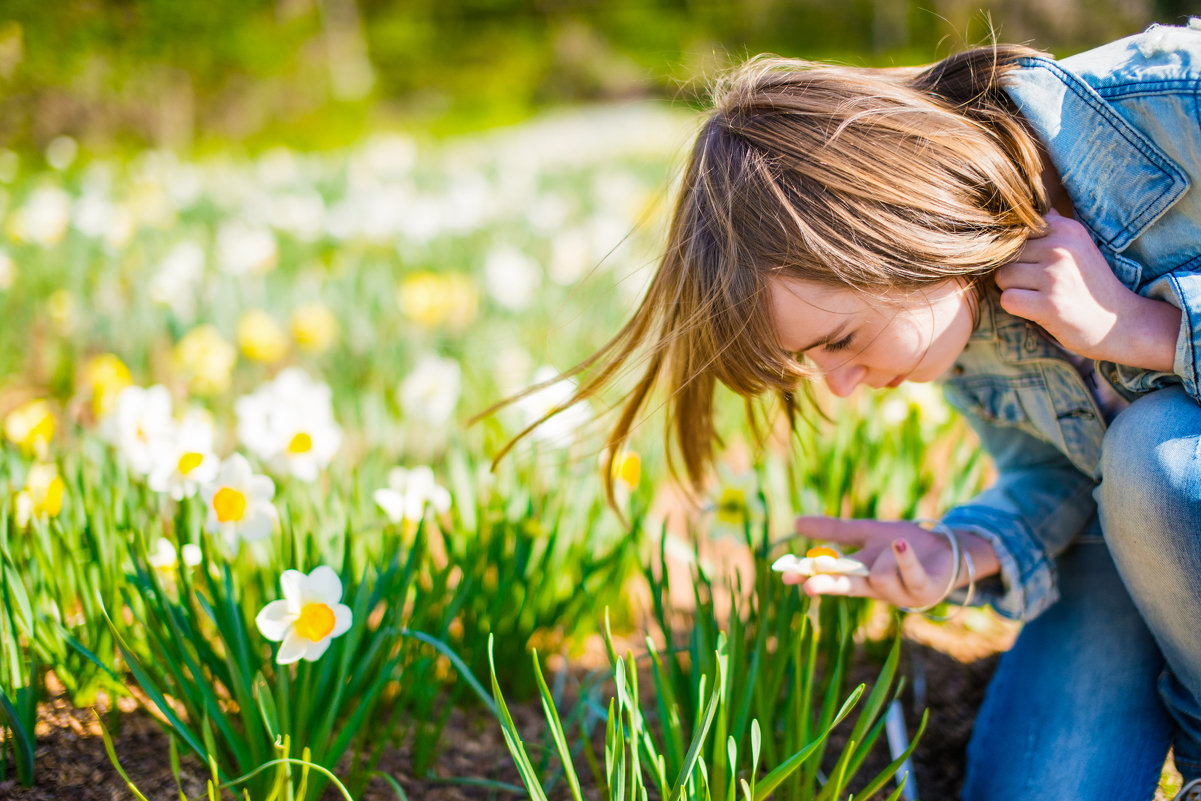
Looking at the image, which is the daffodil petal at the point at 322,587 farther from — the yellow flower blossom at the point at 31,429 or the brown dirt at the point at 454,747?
the yellow flower blossom at the point at 31,429

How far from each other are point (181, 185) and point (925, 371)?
4.12 metres

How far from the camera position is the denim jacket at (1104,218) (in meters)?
1.04

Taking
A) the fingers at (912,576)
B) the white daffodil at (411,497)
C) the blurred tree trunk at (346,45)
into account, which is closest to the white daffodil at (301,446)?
the white daffodil at (411,497)

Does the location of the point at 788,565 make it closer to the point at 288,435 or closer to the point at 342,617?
the point at 342,617

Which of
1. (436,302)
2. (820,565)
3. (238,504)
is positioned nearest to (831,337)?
(820,565)

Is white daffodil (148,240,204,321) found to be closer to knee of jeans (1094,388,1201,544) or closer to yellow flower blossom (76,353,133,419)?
yellow flower blossom (76,353,133,419)

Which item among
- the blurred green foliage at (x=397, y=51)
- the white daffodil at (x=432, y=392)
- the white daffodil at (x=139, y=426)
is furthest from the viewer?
the blurred green foliage at (x=397, y=51)

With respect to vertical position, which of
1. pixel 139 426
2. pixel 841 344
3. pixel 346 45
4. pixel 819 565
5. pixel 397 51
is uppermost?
pixel 346 45

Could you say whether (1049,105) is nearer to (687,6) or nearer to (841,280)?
(841,280)

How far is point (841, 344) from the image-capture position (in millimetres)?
1104

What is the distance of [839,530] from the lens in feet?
4.06

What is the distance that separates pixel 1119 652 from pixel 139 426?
A: 5.02ft

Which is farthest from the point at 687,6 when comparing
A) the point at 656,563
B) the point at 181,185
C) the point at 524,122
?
the point at 656,563

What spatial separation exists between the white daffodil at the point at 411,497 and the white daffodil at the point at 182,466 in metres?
0.25
